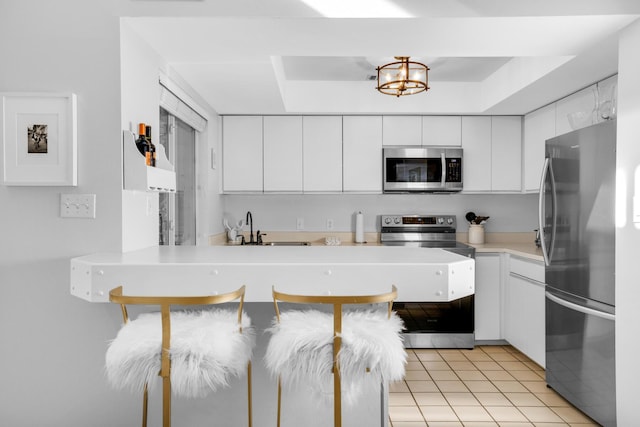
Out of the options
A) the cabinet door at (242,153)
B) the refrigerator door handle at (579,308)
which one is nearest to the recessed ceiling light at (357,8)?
the refrigerator door handle at (579,308)

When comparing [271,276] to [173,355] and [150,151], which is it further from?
[150,151]

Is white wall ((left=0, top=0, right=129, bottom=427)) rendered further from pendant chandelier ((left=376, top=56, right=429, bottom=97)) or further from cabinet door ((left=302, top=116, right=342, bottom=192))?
cabinet door ((left=302, top=116, right=342, bottom=192))

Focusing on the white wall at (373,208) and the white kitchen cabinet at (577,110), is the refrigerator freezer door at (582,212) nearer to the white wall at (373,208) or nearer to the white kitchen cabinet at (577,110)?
the white kitchen cabinet at (577,110)

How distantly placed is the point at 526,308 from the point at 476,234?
37.0 inches

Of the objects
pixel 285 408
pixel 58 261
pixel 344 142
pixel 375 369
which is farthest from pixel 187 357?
pixel 344 142

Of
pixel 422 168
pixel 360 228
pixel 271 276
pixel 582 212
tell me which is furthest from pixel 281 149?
pixel 271 276

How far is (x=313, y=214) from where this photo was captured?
471 cm

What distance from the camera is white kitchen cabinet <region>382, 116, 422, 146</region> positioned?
4.37 m

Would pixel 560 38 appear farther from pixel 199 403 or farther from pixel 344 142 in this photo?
pixel 199 403

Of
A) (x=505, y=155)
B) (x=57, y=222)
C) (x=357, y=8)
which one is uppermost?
(x=357, y=8)

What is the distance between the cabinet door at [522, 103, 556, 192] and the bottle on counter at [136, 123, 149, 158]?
3.09m

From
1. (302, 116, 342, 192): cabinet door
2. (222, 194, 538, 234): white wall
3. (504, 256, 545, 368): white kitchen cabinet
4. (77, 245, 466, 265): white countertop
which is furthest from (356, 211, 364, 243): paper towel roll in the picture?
(77, 245, 466, 265): white countertop

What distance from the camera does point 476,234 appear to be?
4.48 metres

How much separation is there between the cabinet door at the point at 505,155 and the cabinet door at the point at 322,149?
142 centimetres
